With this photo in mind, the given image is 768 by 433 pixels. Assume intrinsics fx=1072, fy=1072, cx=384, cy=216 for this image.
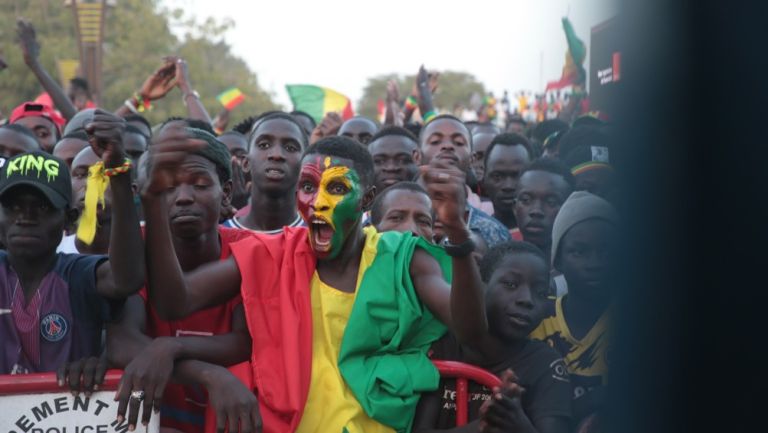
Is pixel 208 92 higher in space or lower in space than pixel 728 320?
higher

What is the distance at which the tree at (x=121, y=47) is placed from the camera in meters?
28.5

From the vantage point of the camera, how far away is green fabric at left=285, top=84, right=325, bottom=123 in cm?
1175

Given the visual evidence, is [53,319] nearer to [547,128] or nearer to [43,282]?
[43,282]

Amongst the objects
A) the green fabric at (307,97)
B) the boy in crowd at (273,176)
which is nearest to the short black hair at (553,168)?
the boy in crowd at (273,176)

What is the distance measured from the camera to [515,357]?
409cm

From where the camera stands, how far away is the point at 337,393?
3.81 metres

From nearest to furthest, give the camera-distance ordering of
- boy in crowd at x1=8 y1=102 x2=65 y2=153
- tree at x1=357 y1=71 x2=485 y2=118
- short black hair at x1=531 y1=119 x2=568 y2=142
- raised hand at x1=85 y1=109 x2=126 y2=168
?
raised hand at x1=85 y1=109 x2=126 y2=168 → boy in crowd at x1=8 y1=102 x2=65 y2=153 → short black hair at x1=531 y1=119 x2=568 y2=142 → tree at x1=357 y1=71 x2=485 y2=118

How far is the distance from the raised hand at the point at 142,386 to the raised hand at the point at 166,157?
1.88ft

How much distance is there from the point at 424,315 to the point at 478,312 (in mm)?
319

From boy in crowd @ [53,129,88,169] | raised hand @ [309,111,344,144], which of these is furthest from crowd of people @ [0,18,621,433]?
raised hand @ [309,111,344,144]

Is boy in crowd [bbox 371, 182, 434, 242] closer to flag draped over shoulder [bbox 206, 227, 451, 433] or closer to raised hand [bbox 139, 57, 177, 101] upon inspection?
flag draped over shoulder [bbox 206, 227, 451, 433]

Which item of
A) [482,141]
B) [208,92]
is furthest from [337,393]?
[208,92]

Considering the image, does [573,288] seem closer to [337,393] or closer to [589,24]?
[337,393]

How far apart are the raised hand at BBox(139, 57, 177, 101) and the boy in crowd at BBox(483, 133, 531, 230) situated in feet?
9.16
